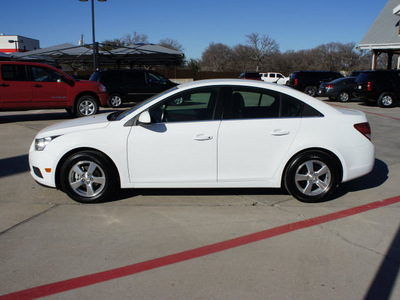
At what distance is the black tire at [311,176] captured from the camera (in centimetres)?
479

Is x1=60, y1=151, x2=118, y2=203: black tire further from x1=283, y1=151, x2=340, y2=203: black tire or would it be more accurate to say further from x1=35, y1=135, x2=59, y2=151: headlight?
x1=283, y1=151, x2=340, y2=203: black tire

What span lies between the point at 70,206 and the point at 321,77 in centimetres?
2294

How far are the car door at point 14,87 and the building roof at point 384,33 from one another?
22.2 metres

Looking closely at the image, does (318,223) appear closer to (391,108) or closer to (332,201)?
(332,201)

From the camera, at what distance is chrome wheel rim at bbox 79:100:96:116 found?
1291 centimetres

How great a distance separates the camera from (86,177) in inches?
188

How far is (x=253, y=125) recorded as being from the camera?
4715 millimetres

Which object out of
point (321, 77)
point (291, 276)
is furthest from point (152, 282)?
point (321, 77)

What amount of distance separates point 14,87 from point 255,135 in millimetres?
9761

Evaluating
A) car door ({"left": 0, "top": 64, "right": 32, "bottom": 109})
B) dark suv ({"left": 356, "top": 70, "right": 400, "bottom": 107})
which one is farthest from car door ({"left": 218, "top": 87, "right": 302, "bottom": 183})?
dark suv ({"left": 356, "top": 70, "right": 400, "bottom": 107})

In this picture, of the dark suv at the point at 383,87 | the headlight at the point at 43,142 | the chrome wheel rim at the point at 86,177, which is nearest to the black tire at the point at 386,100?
the dark suv at the point at 383,87

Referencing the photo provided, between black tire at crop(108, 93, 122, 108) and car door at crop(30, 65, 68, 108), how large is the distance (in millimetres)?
4211

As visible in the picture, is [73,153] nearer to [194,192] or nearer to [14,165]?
[194,192]

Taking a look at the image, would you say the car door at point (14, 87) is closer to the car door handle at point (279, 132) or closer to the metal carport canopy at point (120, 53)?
the car door handle at point (279, 132)
